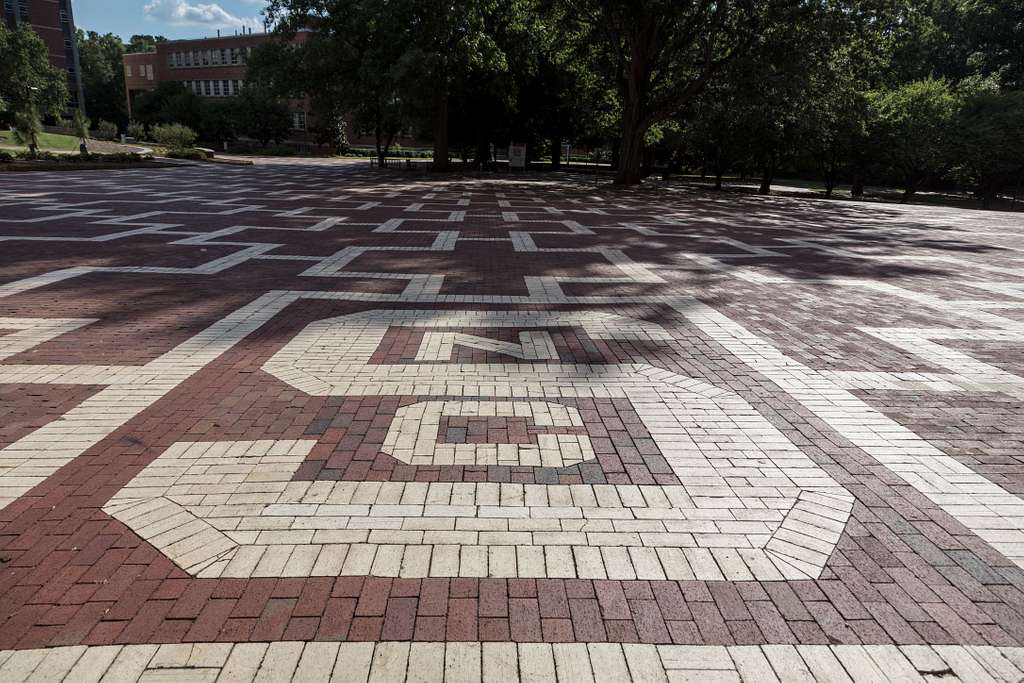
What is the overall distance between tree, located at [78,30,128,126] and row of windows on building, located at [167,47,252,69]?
11.7m

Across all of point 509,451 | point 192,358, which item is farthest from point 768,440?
point 192,358

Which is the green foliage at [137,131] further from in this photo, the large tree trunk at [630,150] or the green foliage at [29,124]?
the large tree trunk at [630,150]

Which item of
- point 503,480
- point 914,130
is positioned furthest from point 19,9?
point 503,480

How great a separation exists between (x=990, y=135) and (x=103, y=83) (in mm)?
103765

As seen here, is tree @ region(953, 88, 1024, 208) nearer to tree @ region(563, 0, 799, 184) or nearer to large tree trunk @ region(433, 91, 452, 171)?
tree @ region(563, 0, 799, 184)

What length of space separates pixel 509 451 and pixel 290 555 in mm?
1679

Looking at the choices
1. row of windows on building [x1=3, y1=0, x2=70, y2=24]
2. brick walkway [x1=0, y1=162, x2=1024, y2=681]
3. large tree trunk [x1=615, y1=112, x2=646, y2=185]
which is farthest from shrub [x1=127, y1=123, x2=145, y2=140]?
brick walkway [x1=0, y1=162, x2=1024, y2=681]

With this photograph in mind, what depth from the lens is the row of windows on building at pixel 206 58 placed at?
A: 257ft

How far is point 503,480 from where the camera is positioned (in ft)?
13.4

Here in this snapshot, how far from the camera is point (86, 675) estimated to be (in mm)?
2533

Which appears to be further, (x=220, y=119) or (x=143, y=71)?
(x=143, y=71)

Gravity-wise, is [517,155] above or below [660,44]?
below

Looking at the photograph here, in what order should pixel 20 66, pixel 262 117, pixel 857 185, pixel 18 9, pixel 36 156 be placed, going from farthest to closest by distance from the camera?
pixel 18 9, pixel 262 117, pixel 20 66, pixel 857 185, pixel 36 156

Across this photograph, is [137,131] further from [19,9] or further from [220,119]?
[19,9]
